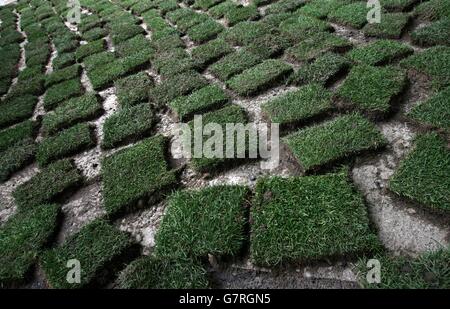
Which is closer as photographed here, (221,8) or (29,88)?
(29,88)

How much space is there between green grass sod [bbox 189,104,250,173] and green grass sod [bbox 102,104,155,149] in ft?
1.97

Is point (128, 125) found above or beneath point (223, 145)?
beneath

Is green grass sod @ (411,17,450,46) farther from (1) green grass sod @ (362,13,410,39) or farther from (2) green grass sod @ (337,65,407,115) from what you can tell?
(2) green grass sod @ (337,65,407,115)

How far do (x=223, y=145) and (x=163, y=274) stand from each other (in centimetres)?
144

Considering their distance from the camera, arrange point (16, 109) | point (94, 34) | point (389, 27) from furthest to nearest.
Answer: point (94, 34), point (16, 109), point (389, 27)

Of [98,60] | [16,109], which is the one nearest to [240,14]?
[98,60]

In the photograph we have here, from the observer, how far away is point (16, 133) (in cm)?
504

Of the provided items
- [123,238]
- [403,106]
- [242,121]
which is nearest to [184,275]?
[123,238]

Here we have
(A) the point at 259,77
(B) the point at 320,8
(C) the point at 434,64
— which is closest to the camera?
(C) the point at 434,64

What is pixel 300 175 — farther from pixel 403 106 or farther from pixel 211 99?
pixel 211 99

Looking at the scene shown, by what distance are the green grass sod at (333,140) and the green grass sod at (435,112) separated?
42cm

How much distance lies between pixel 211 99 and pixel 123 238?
80.5 inches

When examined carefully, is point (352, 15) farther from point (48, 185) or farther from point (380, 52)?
point (48, 185)

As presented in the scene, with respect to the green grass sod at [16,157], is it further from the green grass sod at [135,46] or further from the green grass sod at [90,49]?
the green grass sod at [90,49]
